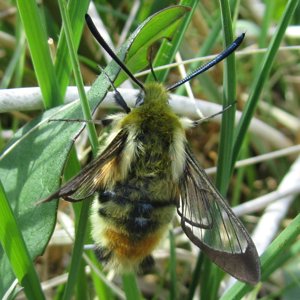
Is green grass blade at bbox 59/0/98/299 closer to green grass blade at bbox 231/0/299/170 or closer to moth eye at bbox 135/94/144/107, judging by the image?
moth eye at bbox 135/94/144/107

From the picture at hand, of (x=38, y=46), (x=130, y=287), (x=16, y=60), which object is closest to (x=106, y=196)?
(x=130, y=287)

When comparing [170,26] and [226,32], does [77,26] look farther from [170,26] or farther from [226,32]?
[226,32]

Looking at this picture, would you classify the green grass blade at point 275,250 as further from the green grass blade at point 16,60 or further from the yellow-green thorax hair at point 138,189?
the green grass blade at point 16,60

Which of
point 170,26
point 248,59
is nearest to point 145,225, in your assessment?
point 170,26

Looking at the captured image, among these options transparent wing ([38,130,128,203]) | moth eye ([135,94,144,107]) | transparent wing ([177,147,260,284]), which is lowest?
transparent wing ([177,147,260,284])

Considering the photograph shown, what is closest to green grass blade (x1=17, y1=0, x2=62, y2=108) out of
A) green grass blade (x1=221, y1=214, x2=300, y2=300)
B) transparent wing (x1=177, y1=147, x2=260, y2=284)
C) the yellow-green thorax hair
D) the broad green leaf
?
the broad green leaf

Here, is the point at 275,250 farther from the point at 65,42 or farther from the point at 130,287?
the point at 65,42

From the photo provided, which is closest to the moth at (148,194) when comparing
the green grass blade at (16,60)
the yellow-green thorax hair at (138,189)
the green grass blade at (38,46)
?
the yellow-green thorax hair at (138,189)
